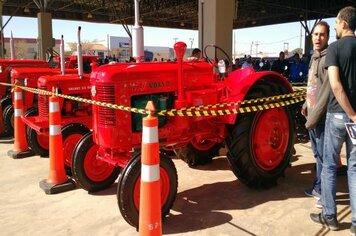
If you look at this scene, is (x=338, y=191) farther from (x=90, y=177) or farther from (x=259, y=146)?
(x=90, y=177)

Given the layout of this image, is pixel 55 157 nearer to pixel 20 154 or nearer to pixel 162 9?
pixel 20 154

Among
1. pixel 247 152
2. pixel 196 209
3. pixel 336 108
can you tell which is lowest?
pixel 196 209

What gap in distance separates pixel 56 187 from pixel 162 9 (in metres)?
24.8

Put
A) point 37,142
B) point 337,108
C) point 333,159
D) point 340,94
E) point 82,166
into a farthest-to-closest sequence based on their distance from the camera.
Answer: point 37,142, point 82,166, point 333,159, point 337,108, point 340,94

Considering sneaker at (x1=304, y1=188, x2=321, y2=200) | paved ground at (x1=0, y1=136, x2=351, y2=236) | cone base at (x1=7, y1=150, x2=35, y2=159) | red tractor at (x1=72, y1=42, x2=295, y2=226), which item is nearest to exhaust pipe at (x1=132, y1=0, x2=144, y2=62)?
red tractor at (x1=72, y1=42, x2=295, y2=226)

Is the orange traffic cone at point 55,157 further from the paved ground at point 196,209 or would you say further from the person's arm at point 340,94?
the person's arm at point 340,94

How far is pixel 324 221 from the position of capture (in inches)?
137

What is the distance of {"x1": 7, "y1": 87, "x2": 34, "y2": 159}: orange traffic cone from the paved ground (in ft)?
3.84

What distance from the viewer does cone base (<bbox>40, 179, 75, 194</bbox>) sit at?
454 centimetres

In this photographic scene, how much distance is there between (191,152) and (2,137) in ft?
16.0

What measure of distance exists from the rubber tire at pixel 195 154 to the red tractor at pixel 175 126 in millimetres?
124

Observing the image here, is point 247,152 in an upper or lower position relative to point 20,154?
upper

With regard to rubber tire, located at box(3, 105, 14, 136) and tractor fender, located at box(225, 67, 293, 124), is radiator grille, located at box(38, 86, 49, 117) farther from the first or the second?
tractor fender, located at box(225, 67, 293, 124)

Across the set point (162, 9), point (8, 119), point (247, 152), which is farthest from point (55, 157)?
point (162, 9)
